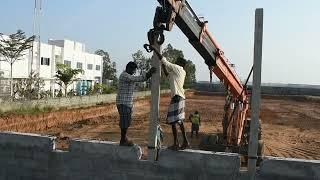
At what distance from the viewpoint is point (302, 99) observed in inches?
2391

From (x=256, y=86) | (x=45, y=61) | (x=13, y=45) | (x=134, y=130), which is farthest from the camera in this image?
(x=45, y=61)

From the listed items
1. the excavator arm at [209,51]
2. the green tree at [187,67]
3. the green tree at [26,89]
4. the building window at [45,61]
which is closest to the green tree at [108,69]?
the green tree at [187,67]

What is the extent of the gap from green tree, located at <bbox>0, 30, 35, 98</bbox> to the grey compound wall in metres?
31.3

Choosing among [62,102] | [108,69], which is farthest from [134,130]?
[108,69]

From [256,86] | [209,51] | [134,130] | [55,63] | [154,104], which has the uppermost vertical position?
[55,63]

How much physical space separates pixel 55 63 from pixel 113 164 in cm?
4458

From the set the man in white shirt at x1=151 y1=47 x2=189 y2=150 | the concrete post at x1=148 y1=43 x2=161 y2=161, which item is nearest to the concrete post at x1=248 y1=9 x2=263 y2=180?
the man in white shirt at x1=151 y1=47 x2=189 y2=150

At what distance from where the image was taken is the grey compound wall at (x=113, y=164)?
5.93 m

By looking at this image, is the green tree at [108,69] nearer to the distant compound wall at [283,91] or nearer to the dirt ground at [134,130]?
the distant compound wall at [283,91]

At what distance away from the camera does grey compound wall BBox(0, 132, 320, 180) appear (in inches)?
234

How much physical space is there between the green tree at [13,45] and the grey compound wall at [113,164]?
31271 millimetres

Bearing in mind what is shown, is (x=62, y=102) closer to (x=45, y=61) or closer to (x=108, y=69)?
(x=45, y=61)

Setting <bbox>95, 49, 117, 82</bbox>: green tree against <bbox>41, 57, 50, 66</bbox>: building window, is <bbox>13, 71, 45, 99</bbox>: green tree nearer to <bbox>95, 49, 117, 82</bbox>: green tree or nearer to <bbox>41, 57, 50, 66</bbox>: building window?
<bbox>41, 57, 50, 66</bbox>: building window

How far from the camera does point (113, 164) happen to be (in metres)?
6.64
